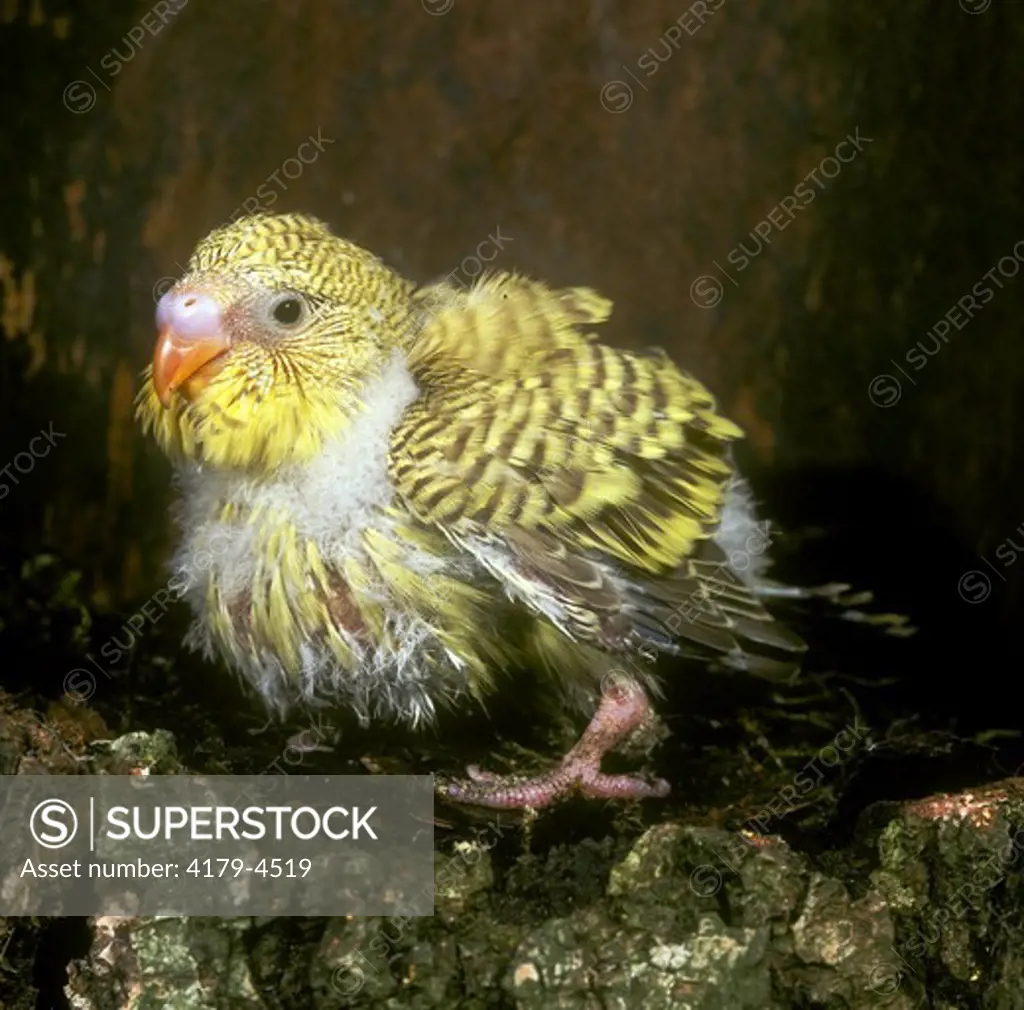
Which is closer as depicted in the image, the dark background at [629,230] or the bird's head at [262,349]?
the bird's head at [262,349]

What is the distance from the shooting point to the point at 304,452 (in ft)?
3.34

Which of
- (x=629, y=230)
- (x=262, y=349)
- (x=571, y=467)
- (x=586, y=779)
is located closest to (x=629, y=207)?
(x=629, y=230)

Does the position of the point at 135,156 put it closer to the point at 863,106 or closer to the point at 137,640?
the point at 137,640

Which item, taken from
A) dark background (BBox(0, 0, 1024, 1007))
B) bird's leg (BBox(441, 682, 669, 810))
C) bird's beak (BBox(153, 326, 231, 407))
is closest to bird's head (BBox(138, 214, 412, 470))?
bird's beak (BBox(153, 326, 231, 407))

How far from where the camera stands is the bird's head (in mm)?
998

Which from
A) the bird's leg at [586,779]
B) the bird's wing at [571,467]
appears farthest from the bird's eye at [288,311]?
the bird's leg at [586,779]

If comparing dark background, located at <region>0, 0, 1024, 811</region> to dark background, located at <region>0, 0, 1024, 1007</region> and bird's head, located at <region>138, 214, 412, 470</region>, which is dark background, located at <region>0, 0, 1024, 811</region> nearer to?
dark background, located at <region>0, 0, 1024, 1007</region>

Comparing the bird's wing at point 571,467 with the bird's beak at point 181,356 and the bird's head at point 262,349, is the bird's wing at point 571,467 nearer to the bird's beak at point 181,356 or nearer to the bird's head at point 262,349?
the bird's head at point 262,349

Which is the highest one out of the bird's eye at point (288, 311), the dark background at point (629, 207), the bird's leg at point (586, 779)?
the dark background at point (629, 207)

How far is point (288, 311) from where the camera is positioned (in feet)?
3.35

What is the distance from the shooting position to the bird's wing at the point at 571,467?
1000 mm

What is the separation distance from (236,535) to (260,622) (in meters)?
0.08

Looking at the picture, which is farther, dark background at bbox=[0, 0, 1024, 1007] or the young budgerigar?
dark background at bbox=[0, 0, 1024, 1007]

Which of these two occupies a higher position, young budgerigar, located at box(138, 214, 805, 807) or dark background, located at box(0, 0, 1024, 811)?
dark background, located at box(0, 0, 1024, 811)
